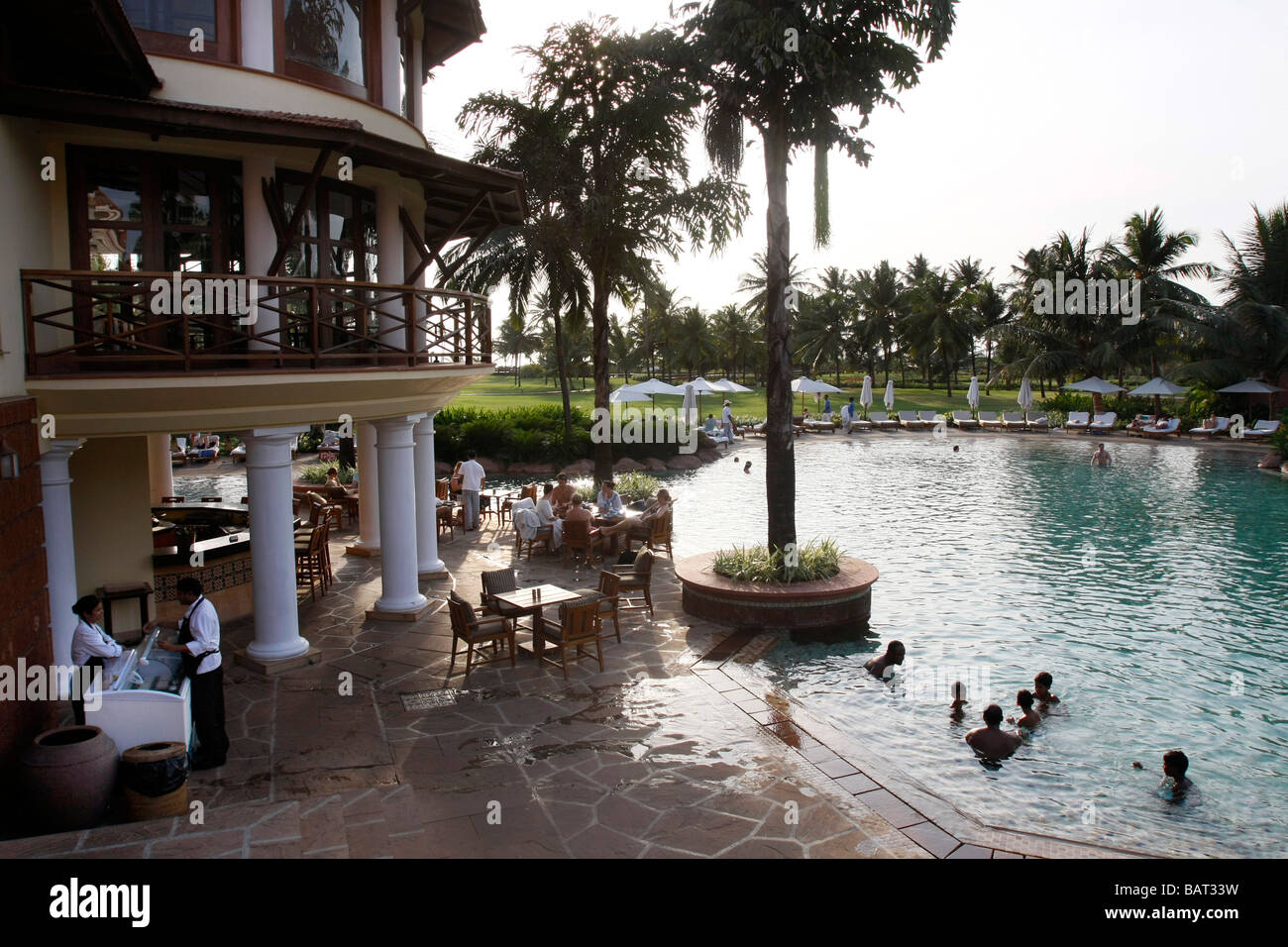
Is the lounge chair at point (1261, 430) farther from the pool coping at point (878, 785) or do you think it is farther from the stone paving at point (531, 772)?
the pool coping at point (878, 785)

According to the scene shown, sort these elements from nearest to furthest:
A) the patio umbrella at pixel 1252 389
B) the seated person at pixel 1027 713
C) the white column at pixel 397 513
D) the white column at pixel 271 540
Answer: the seated person at pixel 1027 713 < the white column at pixel 271 540 < the white column at pixel 397 513 < the patio umbrella at pixel 1252 389

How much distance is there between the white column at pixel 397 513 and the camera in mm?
13766

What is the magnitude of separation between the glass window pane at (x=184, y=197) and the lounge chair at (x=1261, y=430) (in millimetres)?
44522

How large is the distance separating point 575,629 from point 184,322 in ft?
19.7

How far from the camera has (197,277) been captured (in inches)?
392

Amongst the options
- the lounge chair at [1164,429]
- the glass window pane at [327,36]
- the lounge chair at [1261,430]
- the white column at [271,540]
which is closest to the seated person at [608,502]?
the white column at [271,540]

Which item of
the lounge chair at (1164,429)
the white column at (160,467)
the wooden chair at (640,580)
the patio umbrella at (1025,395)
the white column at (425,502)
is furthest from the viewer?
the patio umbrella at (1025,395)

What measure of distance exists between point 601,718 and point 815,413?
5075 centimetres

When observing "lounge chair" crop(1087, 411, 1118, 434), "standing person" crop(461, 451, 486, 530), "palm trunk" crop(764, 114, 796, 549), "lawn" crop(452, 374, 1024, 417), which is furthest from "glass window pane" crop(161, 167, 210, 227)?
"lawn" crop(452, 374, 1024, 417)

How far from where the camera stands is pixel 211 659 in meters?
8.97

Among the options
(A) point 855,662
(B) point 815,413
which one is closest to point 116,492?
(A) point 855,662

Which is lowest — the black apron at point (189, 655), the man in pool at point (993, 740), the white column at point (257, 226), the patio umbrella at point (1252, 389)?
the man in pool at point (993, 740)

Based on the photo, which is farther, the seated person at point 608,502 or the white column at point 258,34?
the seated person at point 608,502

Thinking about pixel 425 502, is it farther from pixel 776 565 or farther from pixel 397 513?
pixel 776 565
